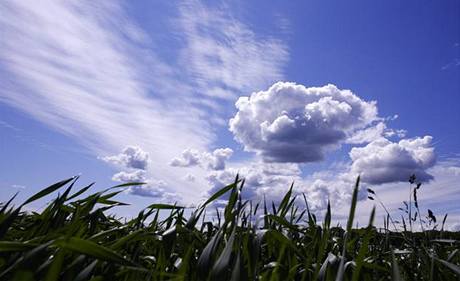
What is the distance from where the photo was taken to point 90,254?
1.23 m

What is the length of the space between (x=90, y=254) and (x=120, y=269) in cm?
58

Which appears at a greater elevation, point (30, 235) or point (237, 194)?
point (237, 194)

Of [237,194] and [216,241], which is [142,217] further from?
[216,241]

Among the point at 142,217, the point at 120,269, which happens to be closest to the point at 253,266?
the point at 120,269

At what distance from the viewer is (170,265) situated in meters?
2.26

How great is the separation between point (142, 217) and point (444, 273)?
2004mm

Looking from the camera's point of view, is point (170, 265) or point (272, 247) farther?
point (272, 247)

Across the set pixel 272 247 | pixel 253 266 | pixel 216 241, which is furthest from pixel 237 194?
pixel 272 247

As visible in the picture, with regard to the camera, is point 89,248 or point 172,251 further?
point 172,251

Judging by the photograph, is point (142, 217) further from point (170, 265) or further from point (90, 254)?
point (90, 254)

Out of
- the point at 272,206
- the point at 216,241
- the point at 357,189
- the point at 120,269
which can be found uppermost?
the point at 272,206

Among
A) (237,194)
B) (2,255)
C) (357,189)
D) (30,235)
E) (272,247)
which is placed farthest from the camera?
(272,247)

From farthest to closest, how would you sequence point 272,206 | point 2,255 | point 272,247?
point 272,206 < point 272,247 < point 2,255

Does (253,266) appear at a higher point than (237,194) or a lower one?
lower
